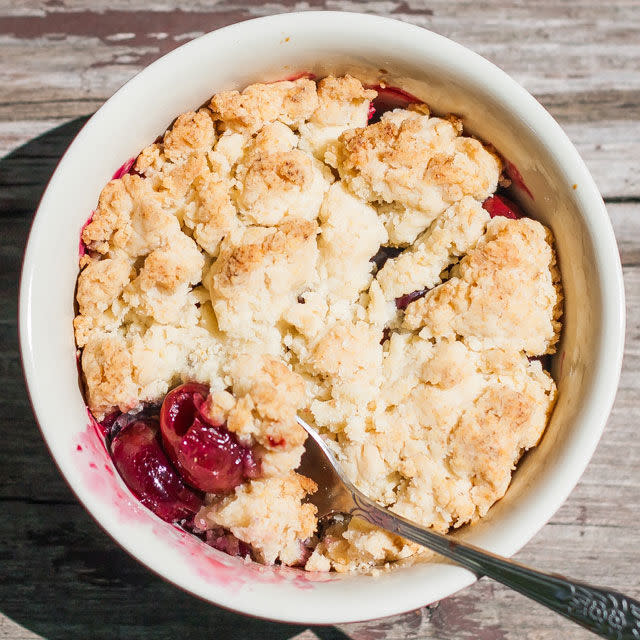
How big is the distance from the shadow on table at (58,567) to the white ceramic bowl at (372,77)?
470 millimetres

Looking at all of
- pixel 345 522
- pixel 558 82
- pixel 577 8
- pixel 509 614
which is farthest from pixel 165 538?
pixel 577 8

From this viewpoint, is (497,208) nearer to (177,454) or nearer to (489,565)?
(489,565)

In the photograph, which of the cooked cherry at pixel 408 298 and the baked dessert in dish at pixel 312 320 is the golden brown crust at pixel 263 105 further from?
the cooked cherry at pixel 408 298

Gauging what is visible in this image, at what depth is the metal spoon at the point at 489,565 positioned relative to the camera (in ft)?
3.76

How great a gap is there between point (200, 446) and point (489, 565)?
1.82 feet

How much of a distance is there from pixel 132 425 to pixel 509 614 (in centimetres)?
107

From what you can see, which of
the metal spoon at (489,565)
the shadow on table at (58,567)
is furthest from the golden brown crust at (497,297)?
the shadow on table at (58,567)

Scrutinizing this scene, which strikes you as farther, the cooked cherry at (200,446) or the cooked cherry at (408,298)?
the cooked cherry at (408,298)

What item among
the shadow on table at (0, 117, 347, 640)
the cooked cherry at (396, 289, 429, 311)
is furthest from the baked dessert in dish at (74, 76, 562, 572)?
the shadow on table at (0, 117, 347, 640)

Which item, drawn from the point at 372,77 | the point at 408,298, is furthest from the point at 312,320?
the point at 372,77

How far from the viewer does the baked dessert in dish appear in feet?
4.28

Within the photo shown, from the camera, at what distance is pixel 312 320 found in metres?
1.34

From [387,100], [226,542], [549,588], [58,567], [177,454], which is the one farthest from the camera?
[58,567]

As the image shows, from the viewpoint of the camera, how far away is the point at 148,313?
53.4 inches
